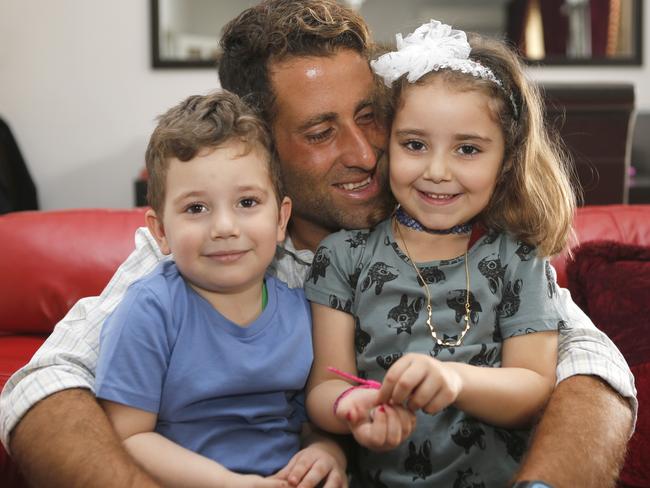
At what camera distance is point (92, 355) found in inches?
62.3

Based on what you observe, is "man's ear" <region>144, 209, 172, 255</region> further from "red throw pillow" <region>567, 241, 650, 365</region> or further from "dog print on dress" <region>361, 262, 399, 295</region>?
"red throw pillow" <region>567, 241, 650, 365</region>

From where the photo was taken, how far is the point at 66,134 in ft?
15.8

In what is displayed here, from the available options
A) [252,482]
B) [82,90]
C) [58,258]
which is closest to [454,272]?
[252,482]

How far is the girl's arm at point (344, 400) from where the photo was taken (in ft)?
4.18

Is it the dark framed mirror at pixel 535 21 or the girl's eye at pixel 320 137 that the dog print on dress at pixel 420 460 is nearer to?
the girl's eye at pixel 320 137

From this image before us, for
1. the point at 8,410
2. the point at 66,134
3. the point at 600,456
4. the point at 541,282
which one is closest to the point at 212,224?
the point at 8,410

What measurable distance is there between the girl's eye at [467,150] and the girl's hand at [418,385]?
441mm

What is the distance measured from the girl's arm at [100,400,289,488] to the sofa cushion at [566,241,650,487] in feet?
2.80

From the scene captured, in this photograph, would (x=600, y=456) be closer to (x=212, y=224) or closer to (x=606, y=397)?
(x=606, y=397)

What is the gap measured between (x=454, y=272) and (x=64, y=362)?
29.3 inches

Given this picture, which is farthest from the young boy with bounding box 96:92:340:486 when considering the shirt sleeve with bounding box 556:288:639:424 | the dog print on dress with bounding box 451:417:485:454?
the shirt sleeve with bounding box 556:288:639:424

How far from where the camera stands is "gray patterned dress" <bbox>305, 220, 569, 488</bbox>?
1536 millimetres

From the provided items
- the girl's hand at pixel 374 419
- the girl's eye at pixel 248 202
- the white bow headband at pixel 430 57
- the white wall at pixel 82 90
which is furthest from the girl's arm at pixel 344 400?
the white wall at pixel 82 90

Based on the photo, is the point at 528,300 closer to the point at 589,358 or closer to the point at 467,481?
the point at 589,358
